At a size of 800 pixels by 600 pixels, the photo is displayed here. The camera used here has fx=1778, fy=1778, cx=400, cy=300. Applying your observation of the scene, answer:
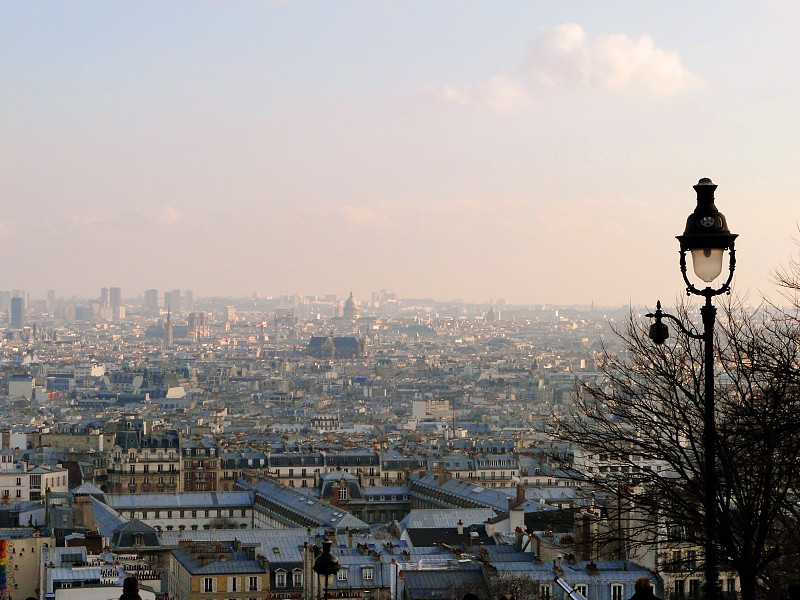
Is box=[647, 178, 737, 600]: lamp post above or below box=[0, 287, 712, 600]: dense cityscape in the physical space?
above

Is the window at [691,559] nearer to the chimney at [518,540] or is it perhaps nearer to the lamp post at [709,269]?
the lamp post at [709,269]

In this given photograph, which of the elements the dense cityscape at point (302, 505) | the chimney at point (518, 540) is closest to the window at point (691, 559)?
the dense cityscape at point (302, 505)

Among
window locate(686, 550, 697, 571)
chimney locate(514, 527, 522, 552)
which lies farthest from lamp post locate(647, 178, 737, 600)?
chimney locate(514, 527, 522, 552)

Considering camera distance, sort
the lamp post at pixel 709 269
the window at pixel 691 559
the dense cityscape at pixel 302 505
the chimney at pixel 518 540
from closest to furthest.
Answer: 1. the lamp post at pixel 709 269
2. the window at pixel 691 559
3. the dense cityscape at pixel 302 505
4. the chimney at pixel 518 540

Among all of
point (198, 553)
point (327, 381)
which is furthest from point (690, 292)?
point (327, 381)

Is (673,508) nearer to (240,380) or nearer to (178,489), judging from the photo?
(178,489)

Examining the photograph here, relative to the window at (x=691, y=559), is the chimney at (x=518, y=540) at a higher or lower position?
lower

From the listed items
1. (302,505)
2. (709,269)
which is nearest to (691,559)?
(709,269)

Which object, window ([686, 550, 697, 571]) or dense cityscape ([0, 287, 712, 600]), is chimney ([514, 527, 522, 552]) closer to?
dense cityscape ([0, 287, 712, 600])

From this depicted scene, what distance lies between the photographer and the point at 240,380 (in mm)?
183875

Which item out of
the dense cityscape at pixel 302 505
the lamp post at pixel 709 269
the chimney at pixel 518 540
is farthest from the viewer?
the chimney at pixel 518 540

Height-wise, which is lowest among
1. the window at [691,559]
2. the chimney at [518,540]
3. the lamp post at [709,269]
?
the chimney at [518,540]

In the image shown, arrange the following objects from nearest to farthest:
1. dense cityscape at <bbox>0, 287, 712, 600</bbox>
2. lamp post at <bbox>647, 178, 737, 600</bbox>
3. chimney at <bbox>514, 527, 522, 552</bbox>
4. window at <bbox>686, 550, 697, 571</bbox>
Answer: lamp post at <bbox>647, 178, 737, 600</bbox>
window at <bbox>686, 550, 697, 571</bbox>
dense cityscape at <bbox>0, 287, 712, 600</bbox>
chimney at <bbox>514, 527, 522, 552</bbox>

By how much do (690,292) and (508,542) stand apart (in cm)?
2452
